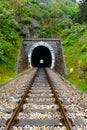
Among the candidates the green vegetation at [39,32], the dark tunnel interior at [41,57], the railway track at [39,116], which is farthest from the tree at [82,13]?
the railway track at [39,116]

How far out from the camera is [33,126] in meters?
10.2

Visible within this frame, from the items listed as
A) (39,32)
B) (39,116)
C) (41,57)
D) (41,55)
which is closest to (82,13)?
(39,32)

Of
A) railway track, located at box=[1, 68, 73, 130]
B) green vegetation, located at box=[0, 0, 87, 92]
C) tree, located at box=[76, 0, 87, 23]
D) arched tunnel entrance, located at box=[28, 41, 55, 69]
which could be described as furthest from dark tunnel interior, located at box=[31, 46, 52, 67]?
railway track, located at box=[1, 68, 73, 130]

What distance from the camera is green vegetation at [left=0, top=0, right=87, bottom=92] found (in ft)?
117

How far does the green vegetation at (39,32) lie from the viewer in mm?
35594

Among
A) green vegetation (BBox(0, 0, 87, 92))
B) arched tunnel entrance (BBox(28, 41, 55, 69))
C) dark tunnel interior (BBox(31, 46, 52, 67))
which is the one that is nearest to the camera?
green vegetation (BBox(0, 0, 87, 92))

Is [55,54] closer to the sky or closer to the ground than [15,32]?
closer to the ground

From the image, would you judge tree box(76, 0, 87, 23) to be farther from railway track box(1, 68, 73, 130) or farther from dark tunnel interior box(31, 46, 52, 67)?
railway track box(1, 68, 73, 130)

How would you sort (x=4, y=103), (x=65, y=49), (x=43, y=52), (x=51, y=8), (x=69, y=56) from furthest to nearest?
(x=51, y=8) → (x=43, y=52) → (x=65, y=49) → (x=69, y=56) → (x=4, y=103)

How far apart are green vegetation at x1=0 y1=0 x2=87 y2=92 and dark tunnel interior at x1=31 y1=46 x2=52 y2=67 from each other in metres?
2.69

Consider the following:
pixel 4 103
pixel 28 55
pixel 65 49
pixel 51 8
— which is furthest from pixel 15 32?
pixel 4 103

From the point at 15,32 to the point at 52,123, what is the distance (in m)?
43.4

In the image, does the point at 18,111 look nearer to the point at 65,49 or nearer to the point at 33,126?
the point at 33,126

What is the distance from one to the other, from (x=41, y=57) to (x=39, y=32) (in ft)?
30.4
